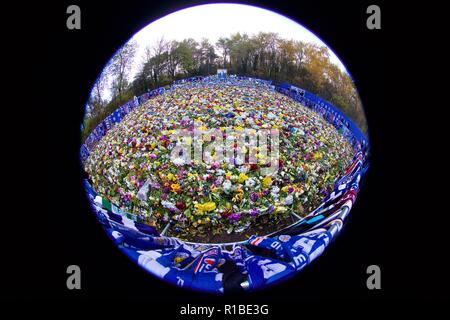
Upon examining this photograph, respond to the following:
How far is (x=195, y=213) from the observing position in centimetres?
190

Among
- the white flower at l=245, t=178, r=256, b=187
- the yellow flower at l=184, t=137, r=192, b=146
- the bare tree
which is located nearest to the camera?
the bare tree

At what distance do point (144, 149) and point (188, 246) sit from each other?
69 centimetres

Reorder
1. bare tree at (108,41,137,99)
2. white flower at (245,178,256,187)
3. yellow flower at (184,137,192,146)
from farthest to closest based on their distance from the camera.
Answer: yellow flower at (184,137,192,146), white flower at (245,178,256,187), bare tree at (108,41,137,99)

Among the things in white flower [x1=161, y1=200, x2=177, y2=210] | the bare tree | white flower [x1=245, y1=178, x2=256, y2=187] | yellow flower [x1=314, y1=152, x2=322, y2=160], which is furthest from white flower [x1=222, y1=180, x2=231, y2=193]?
the bare tree

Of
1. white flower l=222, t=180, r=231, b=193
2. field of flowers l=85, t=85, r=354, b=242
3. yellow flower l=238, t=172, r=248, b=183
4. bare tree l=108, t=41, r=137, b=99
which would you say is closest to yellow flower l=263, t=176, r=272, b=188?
field of flowers l=85, t=85, r=354, b=242

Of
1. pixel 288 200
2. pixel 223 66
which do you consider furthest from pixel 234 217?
pixel 223 66

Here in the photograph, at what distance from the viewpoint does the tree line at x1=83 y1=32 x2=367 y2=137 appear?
1.91 m

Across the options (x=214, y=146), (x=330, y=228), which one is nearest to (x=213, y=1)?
(x=214, y=146)

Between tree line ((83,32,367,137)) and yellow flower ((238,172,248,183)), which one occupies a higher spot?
tree line ((83,32,367,137))

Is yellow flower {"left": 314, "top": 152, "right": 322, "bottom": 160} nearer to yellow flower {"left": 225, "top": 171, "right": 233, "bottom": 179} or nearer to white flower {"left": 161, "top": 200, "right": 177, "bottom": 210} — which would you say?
yellow flower {"left": 225, "top": 171, "right": 233, "bottom": 179}

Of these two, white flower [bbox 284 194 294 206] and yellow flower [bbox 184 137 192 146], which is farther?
yellow flower [bbox 184 137 192 146]

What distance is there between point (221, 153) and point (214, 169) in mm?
122

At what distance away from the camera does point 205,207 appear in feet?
6.28

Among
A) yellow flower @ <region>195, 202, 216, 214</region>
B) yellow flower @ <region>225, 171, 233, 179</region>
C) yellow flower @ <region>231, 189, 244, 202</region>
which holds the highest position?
yellow flower @ <region>225, 171, 233, 179</region>
